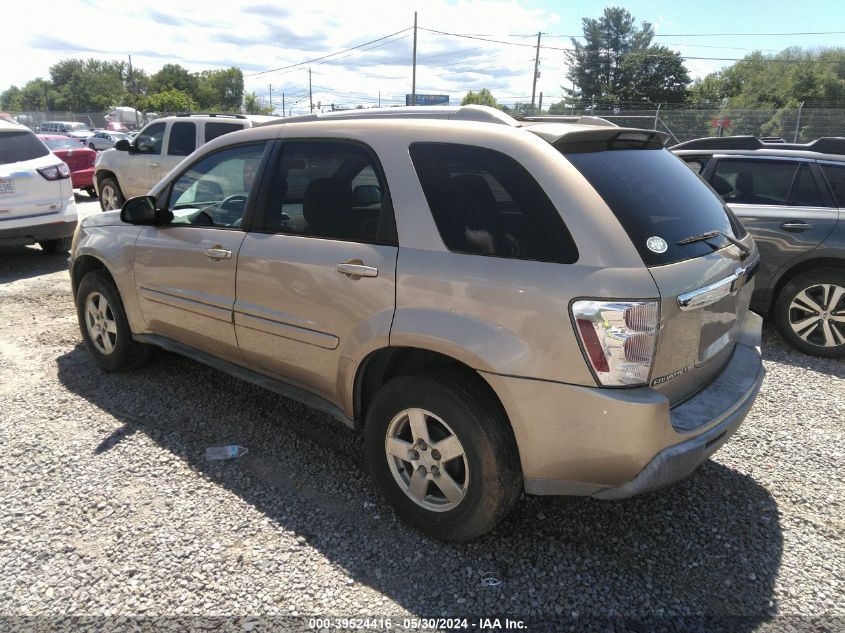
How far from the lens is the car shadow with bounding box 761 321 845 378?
193 inches

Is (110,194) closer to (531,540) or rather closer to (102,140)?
(531,540)

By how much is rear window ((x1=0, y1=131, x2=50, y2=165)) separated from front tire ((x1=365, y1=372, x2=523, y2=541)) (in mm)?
7431

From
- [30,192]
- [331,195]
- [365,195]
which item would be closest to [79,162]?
[30,192]

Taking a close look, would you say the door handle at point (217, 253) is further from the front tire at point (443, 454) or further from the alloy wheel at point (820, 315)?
the alloy wheel at point (820, 315)

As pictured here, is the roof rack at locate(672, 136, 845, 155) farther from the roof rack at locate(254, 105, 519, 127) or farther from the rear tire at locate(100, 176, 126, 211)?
the rear tire at locate(100, 176, 126, 211)

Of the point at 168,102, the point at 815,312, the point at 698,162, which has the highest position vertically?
the point at 168,102

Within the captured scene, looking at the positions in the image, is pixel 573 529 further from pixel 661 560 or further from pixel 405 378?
pixel 405 378

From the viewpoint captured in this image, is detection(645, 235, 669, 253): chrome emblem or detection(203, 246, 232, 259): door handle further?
detection(203, 246, 232, 259): door handle

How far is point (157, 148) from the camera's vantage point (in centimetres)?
1081

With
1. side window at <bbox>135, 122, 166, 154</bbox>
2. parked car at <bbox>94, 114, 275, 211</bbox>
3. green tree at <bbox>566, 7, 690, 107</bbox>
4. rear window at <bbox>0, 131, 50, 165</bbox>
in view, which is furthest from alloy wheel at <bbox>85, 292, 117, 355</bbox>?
green tree at <bbox>566, 7, 690, 107</bbox>

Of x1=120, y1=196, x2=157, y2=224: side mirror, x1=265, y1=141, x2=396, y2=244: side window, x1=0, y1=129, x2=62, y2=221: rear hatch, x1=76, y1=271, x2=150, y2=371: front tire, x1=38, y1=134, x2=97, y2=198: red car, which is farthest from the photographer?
x1=38, y1=134, x2=97, y2=198: red car

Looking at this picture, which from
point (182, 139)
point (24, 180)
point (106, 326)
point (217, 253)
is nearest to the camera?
point (217, 253)

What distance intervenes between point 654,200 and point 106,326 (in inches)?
153

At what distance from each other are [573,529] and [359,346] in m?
1.33
